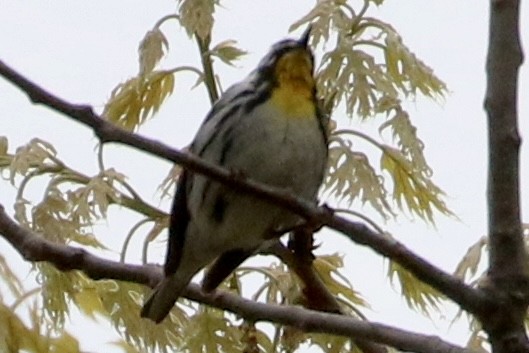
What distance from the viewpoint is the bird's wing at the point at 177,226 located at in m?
2.40

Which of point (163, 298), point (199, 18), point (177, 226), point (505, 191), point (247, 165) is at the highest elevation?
point (199, 18)

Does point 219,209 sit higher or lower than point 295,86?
lower

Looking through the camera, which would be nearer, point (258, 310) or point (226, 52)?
point (258, 310)

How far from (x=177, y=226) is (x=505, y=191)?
1044 millimetres

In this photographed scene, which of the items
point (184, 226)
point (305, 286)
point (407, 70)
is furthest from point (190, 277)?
point (407, 70)

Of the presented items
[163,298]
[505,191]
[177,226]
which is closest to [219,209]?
[177,226]

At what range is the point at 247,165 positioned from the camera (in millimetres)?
2330

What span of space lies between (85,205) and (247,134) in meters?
0.32

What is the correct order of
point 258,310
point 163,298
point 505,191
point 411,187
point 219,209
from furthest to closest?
point 411,187, point 219,209, point 163,298, point 258,310, point 505,191

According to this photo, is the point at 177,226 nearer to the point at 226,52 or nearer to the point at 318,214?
the point at 226,52

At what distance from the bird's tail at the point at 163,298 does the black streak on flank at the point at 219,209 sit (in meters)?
0.12

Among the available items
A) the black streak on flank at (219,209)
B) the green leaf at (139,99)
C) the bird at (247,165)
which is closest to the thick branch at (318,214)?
the bird at (247,165)

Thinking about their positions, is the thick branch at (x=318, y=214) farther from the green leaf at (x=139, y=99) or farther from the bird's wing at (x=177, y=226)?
the green leaf at (x=139, y=99)

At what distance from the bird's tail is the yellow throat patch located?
35 cm
